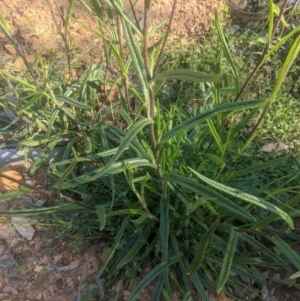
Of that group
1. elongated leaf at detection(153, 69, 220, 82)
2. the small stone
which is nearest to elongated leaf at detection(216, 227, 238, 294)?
elongated leaf at detection(153, 69, 220, 82)

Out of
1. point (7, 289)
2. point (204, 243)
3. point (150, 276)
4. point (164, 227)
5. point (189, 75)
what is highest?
point (189, 75)

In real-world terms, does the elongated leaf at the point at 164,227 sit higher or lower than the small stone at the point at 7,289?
higher

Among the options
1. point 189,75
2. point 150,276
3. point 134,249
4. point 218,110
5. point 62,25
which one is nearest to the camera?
point 189,75

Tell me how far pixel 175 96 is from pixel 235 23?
0.77m

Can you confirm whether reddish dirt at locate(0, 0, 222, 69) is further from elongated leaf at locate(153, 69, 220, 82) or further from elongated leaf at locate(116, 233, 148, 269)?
elongated leaf at locate(153, 69, 220, 82)

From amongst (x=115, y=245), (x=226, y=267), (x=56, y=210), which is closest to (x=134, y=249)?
(x=115, y=245)

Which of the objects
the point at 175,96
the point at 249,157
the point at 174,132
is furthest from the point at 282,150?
the point at 174,132

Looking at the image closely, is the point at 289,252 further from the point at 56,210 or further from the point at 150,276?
the point at 56,210

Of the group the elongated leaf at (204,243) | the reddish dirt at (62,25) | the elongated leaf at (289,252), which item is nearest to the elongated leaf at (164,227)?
the elongated leaf at (204,243)

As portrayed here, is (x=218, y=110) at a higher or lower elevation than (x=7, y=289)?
higher

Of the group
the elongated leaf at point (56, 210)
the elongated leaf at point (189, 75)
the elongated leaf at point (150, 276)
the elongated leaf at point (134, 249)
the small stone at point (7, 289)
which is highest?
the elongated leaf at point (189, 75)

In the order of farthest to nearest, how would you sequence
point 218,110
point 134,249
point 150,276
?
Result: point 134,249, point 150,276, point 218,110

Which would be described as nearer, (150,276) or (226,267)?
(226,267)

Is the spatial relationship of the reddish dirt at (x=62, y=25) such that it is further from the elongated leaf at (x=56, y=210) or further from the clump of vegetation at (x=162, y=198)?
the elongated leaf at (x=56, y=210)
